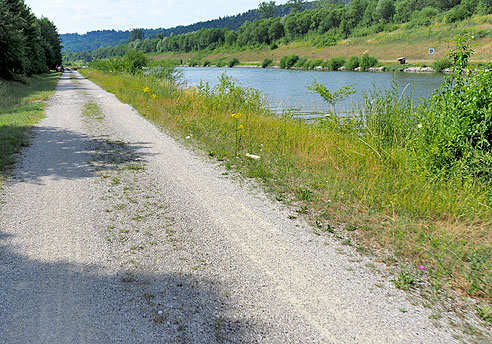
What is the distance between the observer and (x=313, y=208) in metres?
5.40

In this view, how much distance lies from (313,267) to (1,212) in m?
4.11

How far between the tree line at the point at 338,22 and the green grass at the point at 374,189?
66.7 meters

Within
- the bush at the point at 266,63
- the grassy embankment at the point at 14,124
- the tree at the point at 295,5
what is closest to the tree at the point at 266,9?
the tree at the point at 295,5

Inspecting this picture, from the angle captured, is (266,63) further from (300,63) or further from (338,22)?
(338,22)

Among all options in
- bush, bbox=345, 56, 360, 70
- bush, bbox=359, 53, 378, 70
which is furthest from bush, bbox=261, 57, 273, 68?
bush, bbox=359, 53, 378, 70

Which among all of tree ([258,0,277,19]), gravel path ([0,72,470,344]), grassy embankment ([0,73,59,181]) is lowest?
gravel path ([0,72,470,344])

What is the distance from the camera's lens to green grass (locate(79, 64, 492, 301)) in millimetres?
3969

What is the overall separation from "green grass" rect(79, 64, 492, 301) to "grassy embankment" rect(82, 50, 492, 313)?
0.01 m

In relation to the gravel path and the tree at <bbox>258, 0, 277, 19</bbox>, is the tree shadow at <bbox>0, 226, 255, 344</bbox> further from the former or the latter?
the tree at <bbox>258, 0, 277, 19</bbox>

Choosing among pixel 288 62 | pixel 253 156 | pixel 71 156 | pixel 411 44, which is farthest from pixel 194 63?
pixel 253 156

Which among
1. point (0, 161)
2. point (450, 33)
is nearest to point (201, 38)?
point (450, 33)

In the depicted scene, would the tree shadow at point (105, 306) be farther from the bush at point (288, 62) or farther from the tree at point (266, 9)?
the tree at point (266, 9)

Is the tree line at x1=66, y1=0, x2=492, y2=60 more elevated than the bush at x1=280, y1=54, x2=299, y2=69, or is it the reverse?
the tree line at x1=66, y1=0, x2=492, y2=60

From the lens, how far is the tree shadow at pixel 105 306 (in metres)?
2.89
